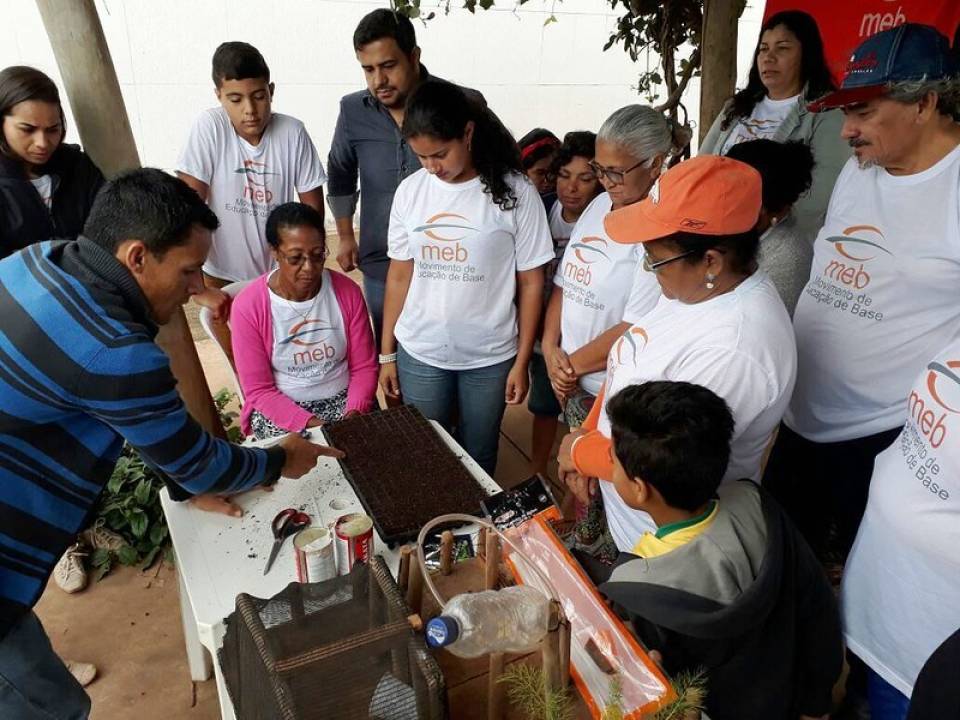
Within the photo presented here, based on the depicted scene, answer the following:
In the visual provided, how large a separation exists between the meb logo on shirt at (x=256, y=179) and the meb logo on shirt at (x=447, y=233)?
1.02m

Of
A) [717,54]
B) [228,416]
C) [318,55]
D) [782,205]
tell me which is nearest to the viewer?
[782,205]

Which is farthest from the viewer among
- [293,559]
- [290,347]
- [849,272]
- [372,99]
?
[372,99]

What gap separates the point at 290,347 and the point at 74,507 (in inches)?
43.7

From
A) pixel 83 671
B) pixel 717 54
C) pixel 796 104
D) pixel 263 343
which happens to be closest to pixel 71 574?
pixel 83 671

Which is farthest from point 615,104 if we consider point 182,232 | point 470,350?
point 182,232

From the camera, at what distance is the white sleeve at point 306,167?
3148 mm

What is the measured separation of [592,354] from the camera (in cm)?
232

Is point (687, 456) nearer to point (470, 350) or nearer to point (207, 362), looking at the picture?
point (470, 350)

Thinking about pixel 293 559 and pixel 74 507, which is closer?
pixel 74 507

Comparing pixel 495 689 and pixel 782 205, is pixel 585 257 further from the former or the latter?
pixel 495 689

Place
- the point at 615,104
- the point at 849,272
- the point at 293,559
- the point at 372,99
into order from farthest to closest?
the point at 615,104
the point at 372,99
the point at 849,272
the point at 293,559

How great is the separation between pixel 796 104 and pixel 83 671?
379 cm

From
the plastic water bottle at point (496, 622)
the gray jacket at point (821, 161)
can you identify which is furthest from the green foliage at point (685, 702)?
the gray jacket at point (821, 161)

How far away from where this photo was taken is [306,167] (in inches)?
125
